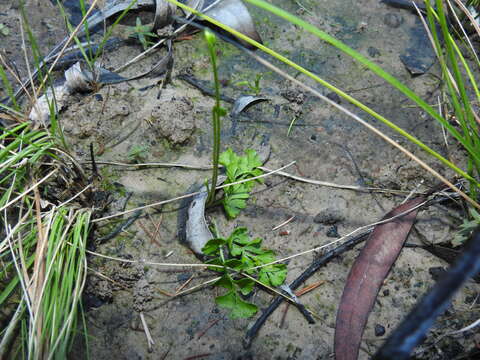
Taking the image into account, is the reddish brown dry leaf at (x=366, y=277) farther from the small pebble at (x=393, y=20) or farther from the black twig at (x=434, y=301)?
the small pebble at (x=393, y=20)

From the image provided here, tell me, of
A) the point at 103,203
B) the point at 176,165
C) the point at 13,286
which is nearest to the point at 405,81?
the point at 176,165

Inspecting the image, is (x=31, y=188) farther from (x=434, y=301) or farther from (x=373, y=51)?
(x=373, y=51)

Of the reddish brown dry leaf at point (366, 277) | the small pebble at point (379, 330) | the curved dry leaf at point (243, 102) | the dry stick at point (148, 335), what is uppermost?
the curved dry leaf at point (243, 102)

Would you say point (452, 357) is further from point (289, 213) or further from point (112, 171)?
point (112, 171)

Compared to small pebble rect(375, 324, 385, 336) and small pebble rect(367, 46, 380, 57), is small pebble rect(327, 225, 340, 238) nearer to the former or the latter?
small pebble rect(375, 324, 385, 336)

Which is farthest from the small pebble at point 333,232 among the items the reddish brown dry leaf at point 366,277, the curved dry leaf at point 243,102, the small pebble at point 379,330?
the curved dry leaf at point 243,102

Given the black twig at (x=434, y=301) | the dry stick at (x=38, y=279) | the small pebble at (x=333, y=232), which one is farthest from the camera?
the small pebble at (x=333, y=232)
